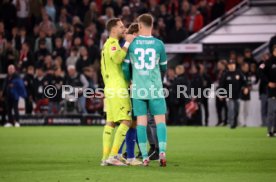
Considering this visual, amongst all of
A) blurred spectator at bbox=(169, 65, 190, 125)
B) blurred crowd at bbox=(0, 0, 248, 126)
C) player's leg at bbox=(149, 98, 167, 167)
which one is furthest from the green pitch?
blurred crowd at bbox=(0, 0, 248, 126)

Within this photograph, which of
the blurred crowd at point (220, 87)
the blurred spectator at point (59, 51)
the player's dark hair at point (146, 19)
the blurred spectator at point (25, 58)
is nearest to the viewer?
the player's dark hair at point (146, 19)

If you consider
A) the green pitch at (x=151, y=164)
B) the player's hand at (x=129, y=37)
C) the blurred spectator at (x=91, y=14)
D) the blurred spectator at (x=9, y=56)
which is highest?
the blurred spectator at (x=91, y=14)

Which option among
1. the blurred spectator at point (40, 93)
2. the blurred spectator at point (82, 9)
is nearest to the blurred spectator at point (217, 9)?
the blurred spectator at point (82, 9)

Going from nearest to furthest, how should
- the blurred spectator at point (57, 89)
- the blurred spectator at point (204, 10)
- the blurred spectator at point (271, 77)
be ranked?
the blurred spectator at point (271, 77)
the blurred spectator at point (57, 89)
the blurred spectator at point (204, 10)

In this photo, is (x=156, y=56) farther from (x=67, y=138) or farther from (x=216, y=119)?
(x=216, y=119)

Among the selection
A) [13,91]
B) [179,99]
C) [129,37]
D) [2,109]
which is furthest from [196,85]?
[129,37]

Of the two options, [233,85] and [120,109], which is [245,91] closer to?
[233,85]

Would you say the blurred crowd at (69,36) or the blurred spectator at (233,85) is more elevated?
the blurred crowd at (69,36)

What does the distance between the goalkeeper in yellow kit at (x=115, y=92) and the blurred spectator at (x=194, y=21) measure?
18963 mm

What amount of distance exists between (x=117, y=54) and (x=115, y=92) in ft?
2.17

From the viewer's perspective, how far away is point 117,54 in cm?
1338

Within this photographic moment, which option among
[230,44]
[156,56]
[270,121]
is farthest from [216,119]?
[156,56]

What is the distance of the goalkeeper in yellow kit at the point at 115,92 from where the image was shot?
1346 centimetres

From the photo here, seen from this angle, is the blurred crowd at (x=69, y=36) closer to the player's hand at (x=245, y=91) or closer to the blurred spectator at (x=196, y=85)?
the blurred spectator at (x=196, y=85)
